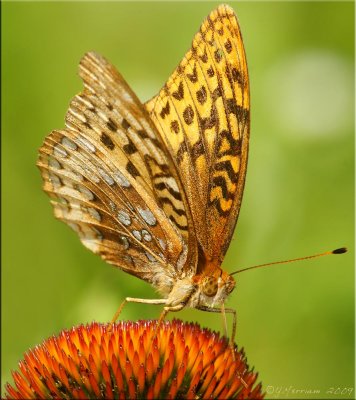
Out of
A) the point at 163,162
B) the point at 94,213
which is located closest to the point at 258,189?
the point at 94,213

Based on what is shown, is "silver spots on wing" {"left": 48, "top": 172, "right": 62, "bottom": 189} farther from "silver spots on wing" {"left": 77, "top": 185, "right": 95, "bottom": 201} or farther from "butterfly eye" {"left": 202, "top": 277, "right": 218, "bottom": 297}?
"butterfly eye" {"left": 202, "top": 277, "right": 218, "bottom": 297}

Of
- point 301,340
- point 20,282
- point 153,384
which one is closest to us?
point 153,384

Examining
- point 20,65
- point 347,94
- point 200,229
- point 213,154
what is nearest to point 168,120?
point 213,154

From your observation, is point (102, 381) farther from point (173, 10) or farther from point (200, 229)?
point (173, 10)

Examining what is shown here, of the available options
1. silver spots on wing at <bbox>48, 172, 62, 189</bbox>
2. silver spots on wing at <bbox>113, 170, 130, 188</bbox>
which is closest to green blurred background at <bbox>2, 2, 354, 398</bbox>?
silver spots on wing at <bbox>48, 172, 62, 189</bbox>

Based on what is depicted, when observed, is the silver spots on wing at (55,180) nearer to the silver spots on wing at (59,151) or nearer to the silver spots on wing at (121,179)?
the silver spots on wing at (59,151)

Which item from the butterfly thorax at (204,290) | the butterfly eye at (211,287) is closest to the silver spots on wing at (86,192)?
the butterfly thorax at (204,290)
